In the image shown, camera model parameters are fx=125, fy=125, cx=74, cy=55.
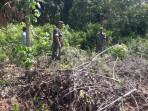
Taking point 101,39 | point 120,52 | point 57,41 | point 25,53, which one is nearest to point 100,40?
point 101,39

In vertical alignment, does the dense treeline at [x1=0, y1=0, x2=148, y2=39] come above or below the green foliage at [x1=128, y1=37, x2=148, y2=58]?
above

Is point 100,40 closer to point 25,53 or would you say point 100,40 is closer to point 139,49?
point 139,49

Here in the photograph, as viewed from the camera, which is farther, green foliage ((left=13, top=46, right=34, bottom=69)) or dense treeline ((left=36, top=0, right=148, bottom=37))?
dense treeline ((left=36, top=0, right=148, bottom=37))

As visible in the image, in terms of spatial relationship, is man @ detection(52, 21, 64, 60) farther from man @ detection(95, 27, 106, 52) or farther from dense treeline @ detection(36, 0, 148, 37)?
dense treeline @ detection(36, 0, 148, 37)

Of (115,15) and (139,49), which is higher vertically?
(115,15)

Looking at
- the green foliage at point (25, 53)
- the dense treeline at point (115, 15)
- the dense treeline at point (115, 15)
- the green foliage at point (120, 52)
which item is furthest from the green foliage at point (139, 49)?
the green foliage at point (25, 53)

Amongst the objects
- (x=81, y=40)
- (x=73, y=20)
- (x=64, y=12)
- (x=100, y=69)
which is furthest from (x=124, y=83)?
(x=64, y=12)

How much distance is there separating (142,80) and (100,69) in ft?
3.58

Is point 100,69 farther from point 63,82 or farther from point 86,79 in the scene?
point 63,82

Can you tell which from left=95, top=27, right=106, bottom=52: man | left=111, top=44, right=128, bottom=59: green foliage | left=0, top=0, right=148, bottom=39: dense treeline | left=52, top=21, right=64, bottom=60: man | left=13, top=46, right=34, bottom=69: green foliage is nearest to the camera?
left=13, top=46, right=34, bottom=69: green foliage

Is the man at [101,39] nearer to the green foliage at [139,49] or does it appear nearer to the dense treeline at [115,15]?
the green foliage at [139,49]

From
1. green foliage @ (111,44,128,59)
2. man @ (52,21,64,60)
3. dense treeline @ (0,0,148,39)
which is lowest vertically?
green foliage @ (111,44,128,59)

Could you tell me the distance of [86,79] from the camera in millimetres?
2832

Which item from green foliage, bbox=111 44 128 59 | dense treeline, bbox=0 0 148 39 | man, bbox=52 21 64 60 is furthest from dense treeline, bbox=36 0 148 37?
man, bbox=52 21 64 60
